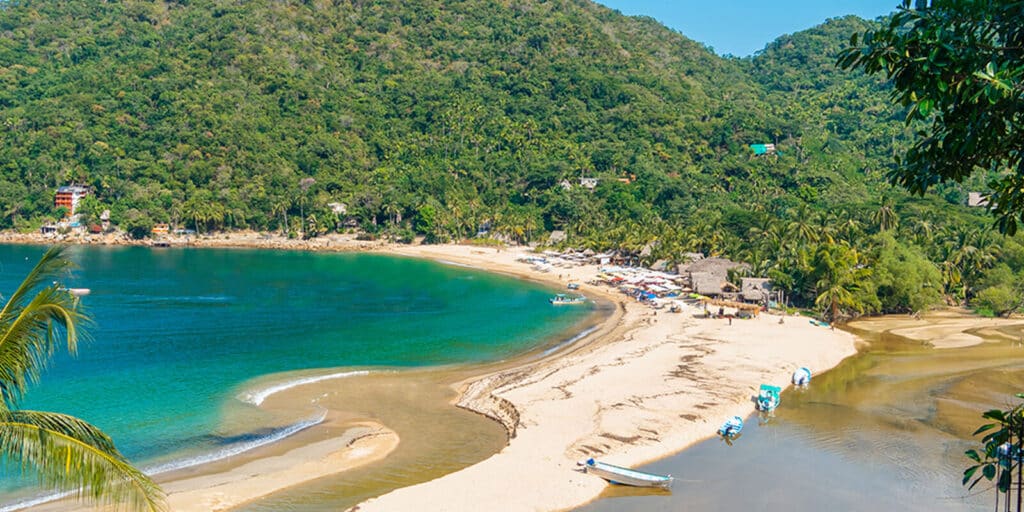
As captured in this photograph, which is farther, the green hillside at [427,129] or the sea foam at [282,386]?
the green hillside at [427,129]

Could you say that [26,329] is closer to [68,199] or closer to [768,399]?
[768,399]

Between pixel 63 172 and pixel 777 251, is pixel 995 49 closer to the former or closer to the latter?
pixel 777 251

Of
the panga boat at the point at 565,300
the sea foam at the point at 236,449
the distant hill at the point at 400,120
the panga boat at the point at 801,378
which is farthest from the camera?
the distant hill at the point at 400,120

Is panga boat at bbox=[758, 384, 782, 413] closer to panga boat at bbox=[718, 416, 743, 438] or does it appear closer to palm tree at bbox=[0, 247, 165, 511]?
panga boat at bbox=[718, 416, 743, 438]

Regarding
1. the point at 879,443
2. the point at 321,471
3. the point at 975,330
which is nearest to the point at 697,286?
the point at 975,330

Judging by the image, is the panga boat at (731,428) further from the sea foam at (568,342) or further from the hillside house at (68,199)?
the hillside house at (68,199)

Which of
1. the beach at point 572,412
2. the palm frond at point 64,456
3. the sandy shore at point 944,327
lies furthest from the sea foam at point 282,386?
the sandy shore at point 944,327
